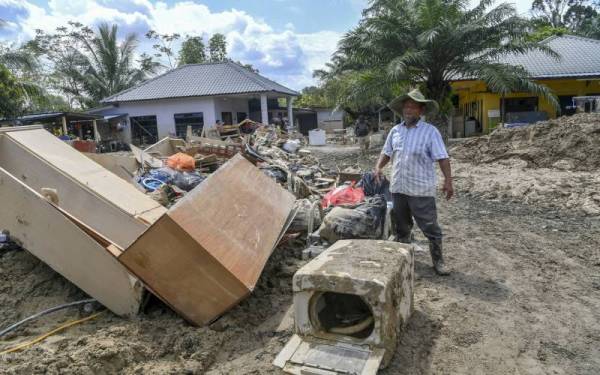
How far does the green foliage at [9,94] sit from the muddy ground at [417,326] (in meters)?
15.6

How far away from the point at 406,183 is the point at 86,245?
2.71m

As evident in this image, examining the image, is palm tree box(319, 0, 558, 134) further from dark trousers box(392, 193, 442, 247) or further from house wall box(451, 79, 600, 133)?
dark trousers box(392, 193, 442, 247)

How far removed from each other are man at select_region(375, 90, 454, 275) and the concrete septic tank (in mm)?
994

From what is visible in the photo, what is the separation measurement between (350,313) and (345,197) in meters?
2.37

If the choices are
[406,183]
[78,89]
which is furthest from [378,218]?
[78,89]

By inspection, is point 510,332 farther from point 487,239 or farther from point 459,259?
point 487,239

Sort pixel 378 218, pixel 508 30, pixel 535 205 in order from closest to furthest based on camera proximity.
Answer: pixel 378 218, pixel 535 205, pixel 508 30

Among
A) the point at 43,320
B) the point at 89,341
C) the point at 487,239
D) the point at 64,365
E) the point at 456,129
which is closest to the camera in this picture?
the point at 64,365

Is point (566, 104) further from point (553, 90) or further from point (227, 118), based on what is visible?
point (227, 118)

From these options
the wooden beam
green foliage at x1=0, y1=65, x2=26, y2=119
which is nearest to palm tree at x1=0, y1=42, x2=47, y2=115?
green foliage at x1=0, y1=65, x2=26, y2=119

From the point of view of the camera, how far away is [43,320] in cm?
337

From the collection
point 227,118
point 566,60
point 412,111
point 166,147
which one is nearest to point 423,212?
point 412,111

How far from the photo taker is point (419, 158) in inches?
161

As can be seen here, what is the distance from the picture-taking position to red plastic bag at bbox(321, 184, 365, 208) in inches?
210
